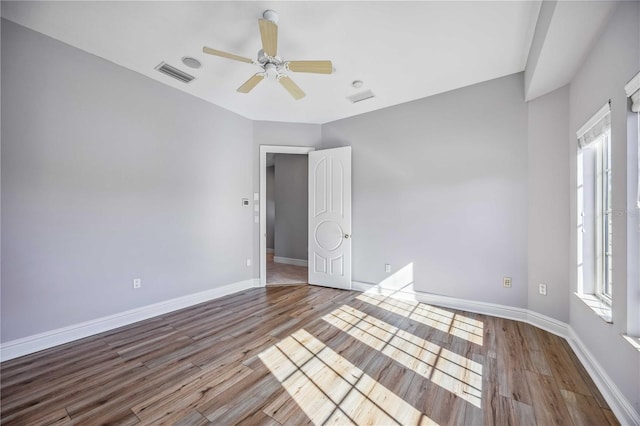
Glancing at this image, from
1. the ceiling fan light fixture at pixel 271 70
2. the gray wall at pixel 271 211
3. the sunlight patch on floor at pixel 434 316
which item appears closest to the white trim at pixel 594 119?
the sunlight patch on floor at pixel 434 316

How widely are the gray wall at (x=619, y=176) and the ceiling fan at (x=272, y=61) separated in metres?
1.88

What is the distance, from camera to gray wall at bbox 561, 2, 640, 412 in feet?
4.89

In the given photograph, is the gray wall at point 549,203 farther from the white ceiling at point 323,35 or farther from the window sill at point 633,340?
the window sill at point 633,340

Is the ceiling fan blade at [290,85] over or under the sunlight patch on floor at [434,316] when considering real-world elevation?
over

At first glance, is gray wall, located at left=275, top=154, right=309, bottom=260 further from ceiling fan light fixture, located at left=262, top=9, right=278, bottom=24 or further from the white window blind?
the white window blind

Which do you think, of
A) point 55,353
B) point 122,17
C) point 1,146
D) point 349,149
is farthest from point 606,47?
point 55,353

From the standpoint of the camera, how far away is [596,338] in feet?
6.34

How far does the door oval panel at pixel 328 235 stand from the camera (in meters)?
4.26

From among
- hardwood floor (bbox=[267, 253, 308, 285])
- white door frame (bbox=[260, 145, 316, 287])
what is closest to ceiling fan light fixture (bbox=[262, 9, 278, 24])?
white door frame (bbox=[260, 145, 316, 287])

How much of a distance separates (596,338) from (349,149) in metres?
3.34

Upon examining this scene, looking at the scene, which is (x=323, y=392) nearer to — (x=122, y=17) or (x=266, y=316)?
(x=266, y=316)

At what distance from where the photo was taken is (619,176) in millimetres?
1644

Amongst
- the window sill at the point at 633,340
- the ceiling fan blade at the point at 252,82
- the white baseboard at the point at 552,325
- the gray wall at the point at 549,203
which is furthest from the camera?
the gray wall at the point at 549,203

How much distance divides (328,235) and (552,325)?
2921mm
